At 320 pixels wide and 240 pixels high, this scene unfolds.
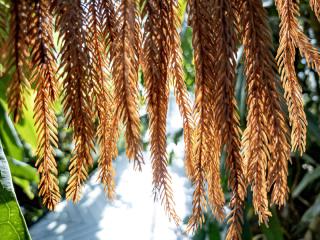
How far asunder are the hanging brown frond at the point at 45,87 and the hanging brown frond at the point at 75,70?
19mm

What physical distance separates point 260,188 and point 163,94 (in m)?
0.16

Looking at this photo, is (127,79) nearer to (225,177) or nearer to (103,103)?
(103,103)

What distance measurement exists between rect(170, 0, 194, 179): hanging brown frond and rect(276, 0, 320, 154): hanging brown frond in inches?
4.8

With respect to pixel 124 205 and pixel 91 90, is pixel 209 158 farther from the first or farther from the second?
pixel 124 205

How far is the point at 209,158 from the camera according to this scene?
70 cm

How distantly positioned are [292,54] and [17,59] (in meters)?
0.36

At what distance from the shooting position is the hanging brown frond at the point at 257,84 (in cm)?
64

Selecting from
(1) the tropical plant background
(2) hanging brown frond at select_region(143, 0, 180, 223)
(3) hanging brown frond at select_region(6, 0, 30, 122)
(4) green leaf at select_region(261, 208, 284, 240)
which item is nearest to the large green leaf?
(1) the tropical plant background

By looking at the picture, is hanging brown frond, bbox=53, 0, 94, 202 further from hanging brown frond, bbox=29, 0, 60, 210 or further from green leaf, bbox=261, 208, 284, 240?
green leaf, bbox=261, 208, 284, 240

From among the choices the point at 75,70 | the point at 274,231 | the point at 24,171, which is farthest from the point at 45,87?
the point at 274,231

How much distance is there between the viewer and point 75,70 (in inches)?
22.3

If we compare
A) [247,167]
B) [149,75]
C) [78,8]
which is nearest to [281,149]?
[247,167]

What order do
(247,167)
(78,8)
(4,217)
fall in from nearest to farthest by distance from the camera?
(78,8), (247,167), (4,217)

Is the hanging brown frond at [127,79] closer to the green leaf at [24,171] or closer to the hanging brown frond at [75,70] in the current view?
the hanging brown frond at [75,70]
